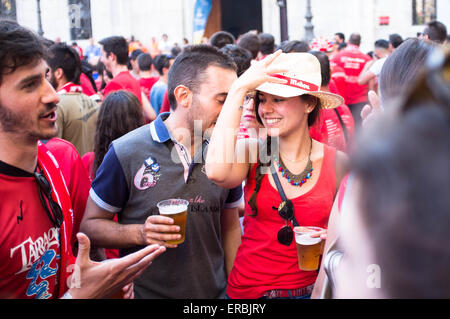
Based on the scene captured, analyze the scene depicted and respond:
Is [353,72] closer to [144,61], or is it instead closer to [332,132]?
[144,61]

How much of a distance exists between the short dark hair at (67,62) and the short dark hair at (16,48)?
10.2ft

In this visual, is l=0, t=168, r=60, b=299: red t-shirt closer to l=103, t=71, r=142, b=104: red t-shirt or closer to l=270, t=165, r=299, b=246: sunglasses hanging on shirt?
l=270, t=165, r=299, b=246: sunglasses hanging on shirt

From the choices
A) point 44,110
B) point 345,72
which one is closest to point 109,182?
point 44,110

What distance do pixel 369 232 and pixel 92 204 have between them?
2.00 m

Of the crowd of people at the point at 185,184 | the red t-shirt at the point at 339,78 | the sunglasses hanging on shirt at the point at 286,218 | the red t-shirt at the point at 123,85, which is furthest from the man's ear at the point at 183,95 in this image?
the red t-shirt at the point at 339,78

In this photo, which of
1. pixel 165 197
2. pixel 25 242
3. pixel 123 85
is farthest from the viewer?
pixel 123 85

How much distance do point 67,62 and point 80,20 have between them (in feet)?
73.0

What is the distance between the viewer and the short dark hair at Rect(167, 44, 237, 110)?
277cm

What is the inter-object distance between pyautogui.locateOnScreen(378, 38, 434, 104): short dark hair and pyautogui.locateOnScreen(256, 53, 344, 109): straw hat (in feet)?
1.39

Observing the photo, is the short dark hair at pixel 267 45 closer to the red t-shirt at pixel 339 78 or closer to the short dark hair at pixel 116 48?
the red t-shirt at pixel 339 78

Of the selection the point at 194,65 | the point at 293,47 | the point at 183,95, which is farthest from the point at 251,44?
the point at 183,95

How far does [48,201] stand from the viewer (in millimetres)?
1964

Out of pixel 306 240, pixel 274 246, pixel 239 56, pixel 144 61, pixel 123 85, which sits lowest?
pixel 274 246

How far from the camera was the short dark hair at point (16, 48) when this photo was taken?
6.10ft
